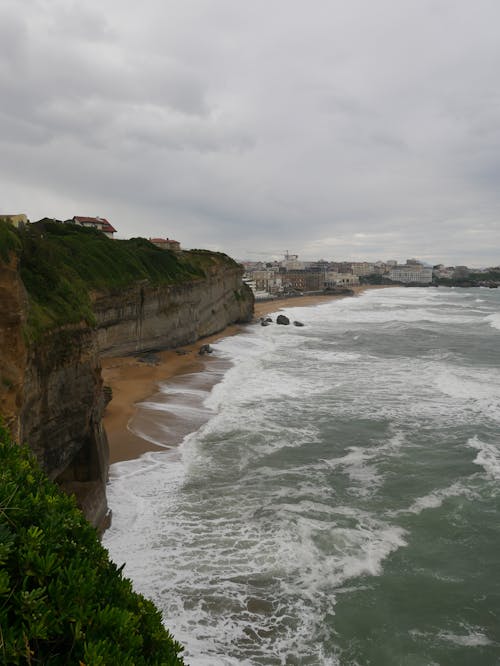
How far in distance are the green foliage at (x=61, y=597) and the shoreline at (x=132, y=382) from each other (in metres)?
12.2

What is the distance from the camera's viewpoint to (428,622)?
28.5 feet

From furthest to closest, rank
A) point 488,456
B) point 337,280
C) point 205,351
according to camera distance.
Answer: point 337,280 → point 205,351 → point 488,456

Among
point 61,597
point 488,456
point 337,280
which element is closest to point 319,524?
point 488,456

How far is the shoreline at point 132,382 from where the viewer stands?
1667 centimetres

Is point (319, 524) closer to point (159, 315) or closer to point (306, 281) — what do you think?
point (159, 315)

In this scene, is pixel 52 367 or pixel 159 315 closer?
pixel 52 367

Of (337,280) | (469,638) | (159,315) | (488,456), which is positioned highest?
(337,280)

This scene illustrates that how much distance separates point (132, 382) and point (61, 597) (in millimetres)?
22833

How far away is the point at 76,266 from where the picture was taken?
26531mm

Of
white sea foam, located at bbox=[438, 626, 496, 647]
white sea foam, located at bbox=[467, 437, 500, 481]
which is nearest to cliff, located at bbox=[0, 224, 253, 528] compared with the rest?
white sea foam, located at bbox=[438, 626, 496, 647]

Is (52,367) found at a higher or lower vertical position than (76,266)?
lower

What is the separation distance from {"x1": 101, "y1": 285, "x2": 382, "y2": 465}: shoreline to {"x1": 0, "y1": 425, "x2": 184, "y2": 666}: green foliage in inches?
479

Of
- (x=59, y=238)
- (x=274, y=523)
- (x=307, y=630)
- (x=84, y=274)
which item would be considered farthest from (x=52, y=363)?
(x=59, y=238)

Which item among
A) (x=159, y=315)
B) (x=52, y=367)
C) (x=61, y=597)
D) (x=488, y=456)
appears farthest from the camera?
(x=159, y=315)
